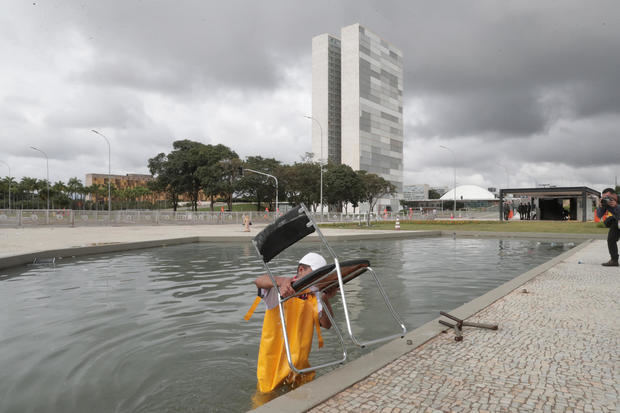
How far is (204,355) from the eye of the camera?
14.4 ft

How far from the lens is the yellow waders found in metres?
3.24

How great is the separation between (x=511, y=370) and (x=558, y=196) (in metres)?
47.4

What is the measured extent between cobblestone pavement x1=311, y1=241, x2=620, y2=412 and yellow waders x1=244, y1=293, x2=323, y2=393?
1.90 feet

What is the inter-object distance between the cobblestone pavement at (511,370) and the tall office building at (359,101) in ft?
323

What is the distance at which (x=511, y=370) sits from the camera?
3.17 m

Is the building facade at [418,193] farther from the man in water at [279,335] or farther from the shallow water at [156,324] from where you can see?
the man in water at [279,335]

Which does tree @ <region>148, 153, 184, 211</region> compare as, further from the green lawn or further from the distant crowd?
the distant crowd

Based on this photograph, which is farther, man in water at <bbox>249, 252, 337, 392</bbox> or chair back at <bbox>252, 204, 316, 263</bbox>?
man in water at <bbox>249, 252, 337, 392</bbox>

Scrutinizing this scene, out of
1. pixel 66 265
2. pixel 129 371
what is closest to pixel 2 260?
pixel 66 265

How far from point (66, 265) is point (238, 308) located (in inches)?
269

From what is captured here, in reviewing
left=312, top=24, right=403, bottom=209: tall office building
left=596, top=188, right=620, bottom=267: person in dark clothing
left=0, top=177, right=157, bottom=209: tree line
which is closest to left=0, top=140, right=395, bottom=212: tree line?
left=0, top=177, right=157, bottom=209: tree line

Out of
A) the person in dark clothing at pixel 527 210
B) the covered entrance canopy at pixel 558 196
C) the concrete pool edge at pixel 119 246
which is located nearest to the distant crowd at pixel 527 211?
the person in dark clothing at pixel 527 210

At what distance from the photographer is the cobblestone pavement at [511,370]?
2600 mm

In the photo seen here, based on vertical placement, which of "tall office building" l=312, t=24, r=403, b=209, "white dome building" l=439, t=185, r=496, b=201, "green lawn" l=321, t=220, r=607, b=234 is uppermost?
"tall office building" l=312, t=24, r=403, b=209
